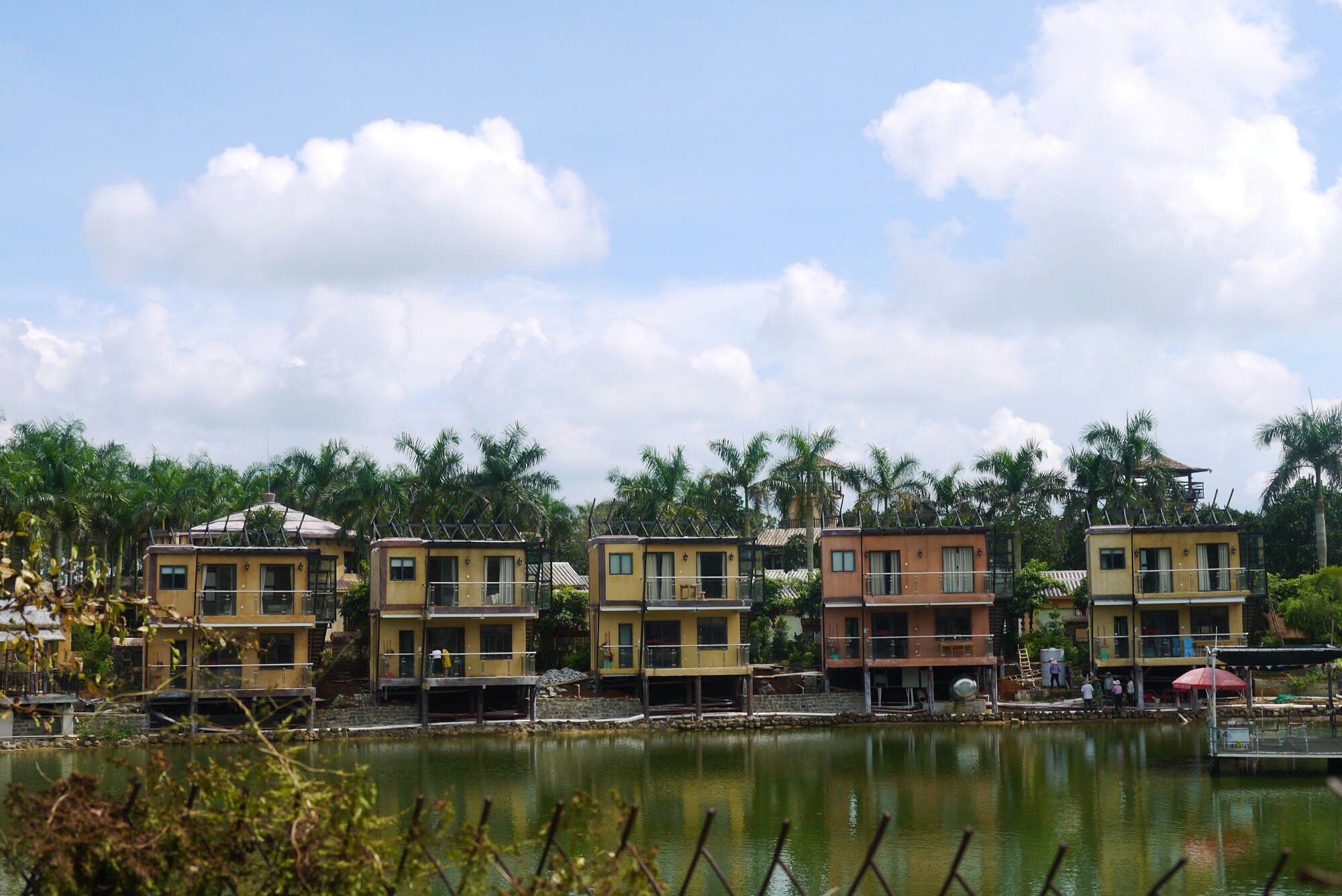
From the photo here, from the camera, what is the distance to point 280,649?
41844 millimetres

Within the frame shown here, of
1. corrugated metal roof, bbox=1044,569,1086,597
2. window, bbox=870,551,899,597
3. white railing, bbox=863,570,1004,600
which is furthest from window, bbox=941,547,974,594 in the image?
corrugated metal roof, bbox=1044,569,1086,597

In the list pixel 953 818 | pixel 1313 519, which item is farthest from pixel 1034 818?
pixel 1313 519

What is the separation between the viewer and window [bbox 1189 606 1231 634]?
151 feet

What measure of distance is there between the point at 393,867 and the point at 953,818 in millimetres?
16156

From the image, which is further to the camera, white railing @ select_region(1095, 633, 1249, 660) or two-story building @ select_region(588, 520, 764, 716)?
two-story building @ select_region(588, 520, 764, 716)

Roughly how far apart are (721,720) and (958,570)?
10430mm

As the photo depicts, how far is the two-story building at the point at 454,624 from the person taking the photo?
42.7 metres

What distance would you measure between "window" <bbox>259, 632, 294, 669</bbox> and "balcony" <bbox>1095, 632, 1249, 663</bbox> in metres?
27.9

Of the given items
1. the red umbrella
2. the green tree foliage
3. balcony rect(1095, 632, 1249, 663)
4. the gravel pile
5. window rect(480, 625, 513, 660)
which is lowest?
the gravel pile

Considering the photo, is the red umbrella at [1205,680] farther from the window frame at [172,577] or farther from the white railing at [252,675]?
the window frame at [172,577]

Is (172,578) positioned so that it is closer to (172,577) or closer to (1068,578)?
(172,577)

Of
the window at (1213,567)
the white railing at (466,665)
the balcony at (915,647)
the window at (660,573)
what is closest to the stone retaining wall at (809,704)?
the balcony at (915,647)

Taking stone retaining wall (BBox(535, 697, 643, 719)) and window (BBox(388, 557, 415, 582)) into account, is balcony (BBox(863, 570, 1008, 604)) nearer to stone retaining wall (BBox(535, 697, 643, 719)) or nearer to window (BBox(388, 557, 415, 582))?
stone retaining wall (BBox(535, 697, 643, 719))

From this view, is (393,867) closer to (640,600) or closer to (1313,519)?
(640,600)
